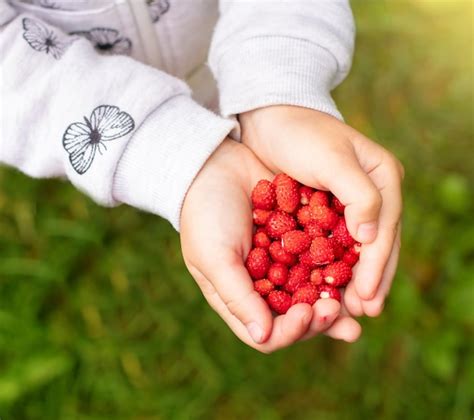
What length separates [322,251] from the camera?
97 cm

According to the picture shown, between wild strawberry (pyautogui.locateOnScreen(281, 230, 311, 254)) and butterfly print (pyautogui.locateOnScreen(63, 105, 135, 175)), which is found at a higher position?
butterfly print (pyautogui.locateOnScreen(63, 105, 135, 175))

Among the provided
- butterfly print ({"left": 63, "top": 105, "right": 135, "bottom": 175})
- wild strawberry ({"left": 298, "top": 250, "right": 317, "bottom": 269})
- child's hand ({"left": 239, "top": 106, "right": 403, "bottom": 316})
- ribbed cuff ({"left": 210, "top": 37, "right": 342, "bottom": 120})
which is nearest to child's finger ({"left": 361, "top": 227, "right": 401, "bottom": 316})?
child's hand ({"left": 239, "top": 106, "right": 403, "bottom": 316})

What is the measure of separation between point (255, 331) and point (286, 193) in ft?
0.73

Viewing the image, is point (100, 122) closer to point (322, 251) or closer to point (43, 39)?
point (43, 39)

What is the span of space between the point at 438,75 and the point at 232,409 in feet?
3.57

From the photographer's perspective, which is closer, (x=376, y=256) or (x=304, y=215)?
(x=376, y=256)

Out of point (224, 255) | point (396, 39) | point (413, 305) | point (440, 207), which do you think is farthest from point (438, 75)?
point (224, 255)

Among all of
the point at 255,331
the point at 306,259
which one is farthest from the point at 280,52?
→ the point at 255,331

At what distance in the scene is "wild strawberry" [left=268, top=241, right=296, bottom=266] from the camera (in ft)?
3.27

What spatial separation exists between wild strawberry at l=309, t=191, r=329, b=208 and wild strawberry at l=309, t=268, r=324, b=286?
0.10m

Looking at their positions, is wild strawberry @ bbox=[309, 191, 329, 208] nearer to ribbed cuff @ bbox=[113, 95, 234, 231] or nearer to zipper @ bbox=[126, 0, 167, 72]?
ribbed cuff @ bbox=[113, 95, 234, 231]

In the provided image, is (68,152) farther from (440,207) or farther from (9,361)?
(440,207)

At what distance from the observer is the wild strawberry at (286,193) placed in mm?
991

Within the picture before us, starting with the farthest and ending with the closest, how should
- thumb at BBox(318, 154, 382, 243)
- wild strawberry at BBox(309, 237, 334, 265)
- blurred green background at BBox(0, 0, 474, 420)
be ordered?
blurred green background at BBox(0, 0, 474, 420) < wild strawberry at BBox(309, 237, 334, 265) < thumb at BBox(318, 154, 382, 243)
